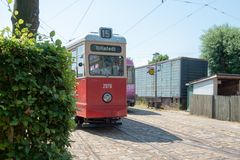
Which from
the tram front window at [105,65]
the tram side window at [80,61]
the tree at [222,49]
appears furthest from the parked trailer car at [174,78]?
the tram side window at [80,61]

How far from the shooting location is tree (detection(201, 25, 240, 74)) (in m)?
34.0

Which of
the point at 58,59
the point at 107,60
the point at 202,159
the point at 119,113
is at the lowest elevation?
the point at 202,159

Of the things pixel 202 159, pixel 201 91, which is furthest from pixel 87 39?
pixel 201 91

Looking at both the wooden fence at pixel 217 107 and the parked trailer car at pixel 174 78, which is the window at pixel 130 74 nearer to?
the wooden fence at pixel 217 107

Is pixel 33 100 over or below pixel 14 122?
over

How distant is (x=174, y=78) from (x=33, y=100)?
81.7 feet

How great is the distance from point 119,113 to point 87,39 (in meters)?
2.84

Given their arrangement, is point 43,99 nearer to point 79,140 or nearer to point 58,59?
point 58,59

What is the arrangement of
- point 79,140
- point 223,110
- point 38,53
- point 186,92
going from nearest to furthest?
1. point 38,53
2. point 79,140
3. point 223,110
4. point 186,92

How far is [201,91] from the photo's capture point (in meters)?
23.7

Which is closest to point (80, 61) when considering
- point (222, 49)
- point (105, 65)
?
point (105, 65)

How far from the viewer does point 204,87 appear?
23.2 metres

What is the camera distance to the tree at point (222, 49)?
1337 inches

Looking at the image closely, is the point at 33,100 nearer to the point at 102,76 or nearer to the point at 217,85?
the point at 102,76
